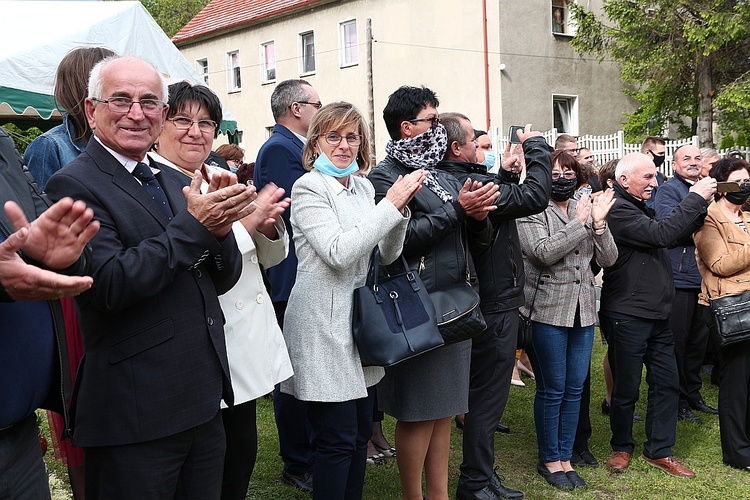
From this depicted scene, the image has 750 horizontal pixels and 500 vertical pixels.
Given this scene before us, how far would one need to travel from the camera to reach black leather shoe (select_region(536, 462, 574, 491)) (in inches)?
176

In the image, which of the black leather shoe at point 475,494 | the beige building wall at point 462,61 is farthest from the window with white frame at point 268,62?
the black leather shoe at point 475,494

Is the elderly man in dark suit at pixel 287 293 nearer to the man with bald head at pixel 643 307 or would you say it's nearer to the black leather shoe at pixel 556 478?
the black leather shoe at pixel 556 478

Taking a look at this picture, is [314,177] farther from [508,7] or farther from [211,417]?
[508,7]

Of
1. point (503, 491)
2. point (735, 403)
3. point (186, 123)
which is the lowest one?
point (503, 491)

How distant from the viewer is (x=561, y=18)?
22.2 meters

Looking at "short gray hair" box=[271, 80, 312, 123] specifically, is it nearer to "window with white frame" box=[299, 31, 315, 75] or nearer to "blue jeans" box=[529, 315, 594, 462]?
"blue jeans" box=[529, 315, 594, 462]

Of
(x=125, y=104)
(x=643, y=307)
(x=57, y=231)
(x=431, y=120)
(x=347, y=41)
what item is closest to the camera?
(x=57, y=231)

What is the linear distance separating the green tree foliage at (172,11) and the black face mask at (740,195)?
4116 cm

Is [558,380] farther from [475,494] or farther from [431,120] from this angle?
[431,120]

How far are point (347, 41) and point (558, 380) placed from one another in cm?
2178

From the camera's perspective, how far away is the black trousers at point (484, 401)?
4098 mm

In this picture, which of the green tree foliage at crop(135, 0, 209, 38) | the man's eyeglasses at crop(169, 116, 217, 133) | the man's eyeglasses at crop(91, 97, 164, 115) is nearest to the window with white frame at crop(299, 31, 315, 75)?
the green tree foliage at crop(135, 0, 209, 38)

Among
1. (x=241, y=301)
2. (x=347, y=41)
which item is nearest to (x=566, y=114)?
(x=347, y=41)

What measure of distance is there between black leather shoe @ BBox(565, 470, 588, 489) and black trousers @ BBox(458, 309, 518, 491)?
68 centimetres
